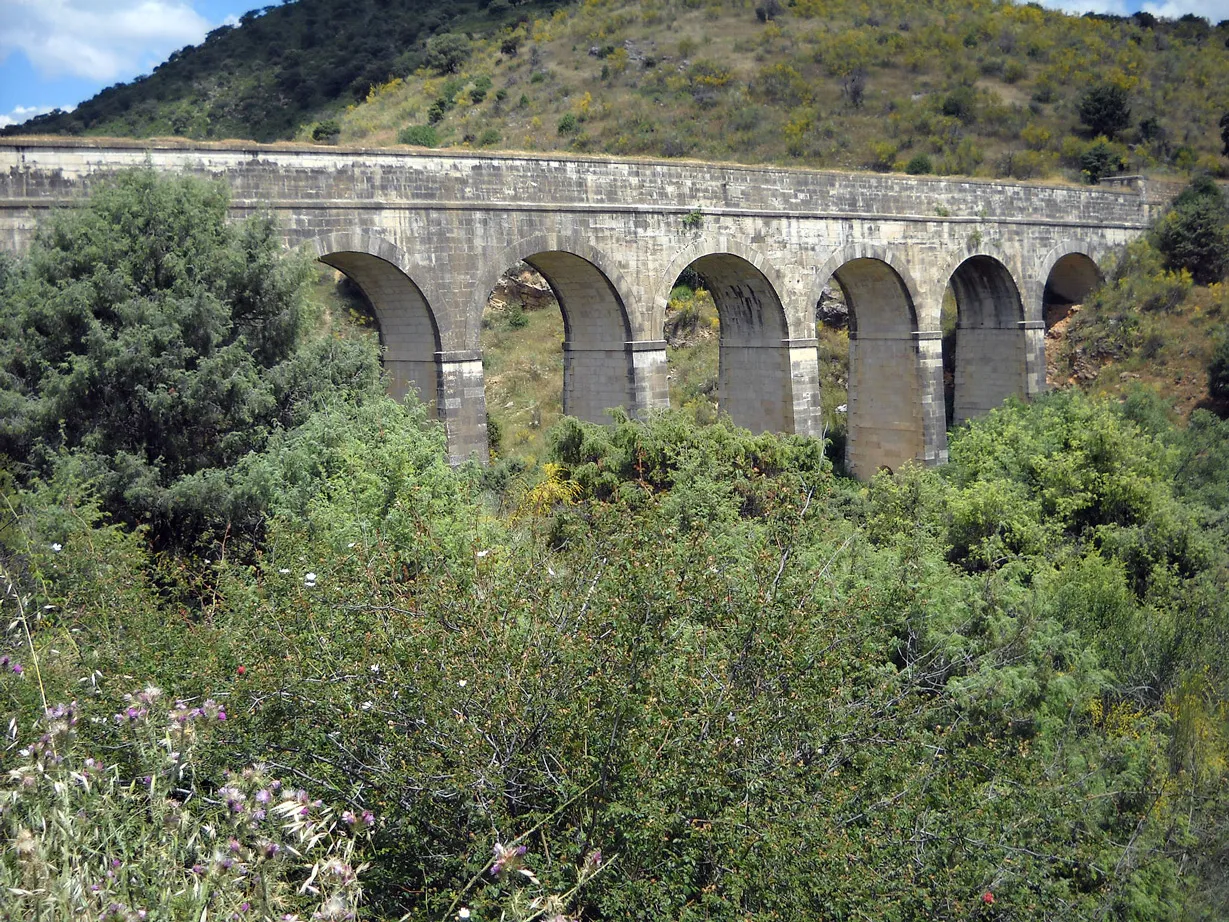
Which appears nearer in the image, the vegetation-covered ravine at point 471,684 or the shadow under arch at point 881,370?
the vegetation-covered ravine at point 471,684

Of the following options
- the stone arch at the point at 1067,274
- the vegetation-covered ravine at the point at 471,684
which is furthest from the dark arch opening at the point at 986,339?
→ the vegetation-covered ravine at the point at 471,684

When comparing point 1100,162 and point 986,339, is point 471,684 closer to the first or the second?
point 986,339

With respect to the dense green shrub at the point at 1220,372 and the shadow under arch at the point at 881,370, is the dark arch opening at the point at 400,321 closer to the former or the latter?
the shadow under arch at the point at 881,370

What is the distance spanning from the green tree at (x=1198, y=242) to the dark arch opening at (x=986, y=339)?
212 inches

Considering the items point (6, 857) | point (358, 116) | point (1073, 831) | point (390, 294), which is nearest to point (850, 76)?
point (358, 116)

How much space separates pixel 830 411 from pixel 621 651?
19368 millimetres

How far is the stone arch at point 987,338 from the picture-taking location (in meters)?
22.1

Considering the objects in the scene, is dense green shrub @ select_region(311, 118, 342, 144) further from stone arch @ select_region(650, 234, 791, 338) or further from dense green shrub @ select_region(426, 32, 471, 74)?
stone arch @ select_region(650, 234, 791, 338)

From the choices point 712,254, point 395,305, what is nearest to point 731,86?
point 712,254

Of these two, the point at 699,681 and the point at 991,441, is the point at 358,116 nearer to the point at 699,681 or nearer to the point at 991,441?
the point at 991,441

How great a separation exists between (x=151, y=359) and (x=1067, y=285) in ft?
68.1

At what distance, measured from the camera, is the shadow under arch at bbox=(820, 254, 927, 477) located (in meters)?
19.8

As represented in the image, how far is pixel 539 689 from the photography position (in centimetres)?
519

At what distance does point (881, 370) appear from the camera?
807 inches
